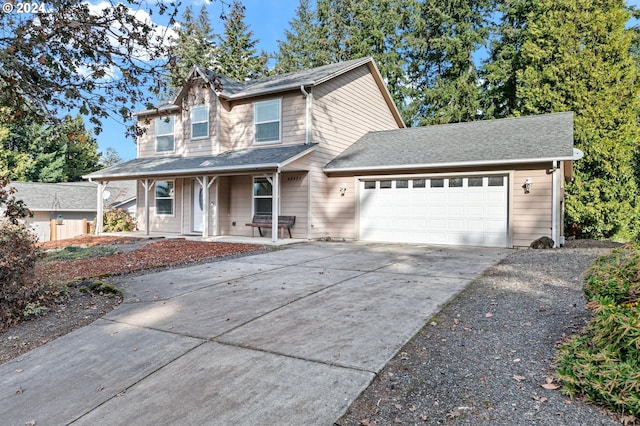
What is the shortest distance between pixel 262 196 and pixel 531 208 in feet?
26.9

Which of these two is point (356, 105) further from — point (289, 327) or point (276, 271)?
point (289, 327)

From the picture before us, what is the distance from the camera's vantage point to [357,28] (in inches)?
982

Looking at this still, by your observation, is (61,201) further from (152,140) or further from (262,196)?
(262,196)

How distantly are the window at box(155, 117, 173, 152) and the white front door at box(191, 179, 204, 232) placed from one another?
7.81 ft

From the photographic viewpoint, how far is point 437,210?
1151cm

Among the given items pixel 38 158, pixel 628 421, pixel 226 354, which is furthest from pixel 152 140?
pixel 38 158

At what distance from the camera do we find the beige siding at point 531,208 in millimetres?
9930

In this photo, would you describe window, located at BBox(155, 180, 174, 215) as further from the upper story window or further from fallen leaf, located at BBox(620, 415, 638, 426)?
fallen leaf, located at BBox(620, 415, 638, 426)

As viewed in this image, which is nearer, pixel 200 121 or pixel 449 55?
pixel 200 121

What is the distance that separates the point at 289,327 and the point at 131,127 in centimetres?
341

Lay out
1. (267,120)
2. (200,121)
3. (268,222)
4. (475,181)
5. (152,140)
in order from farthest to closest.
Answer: (152,140), (200,121), (267,120), (268,222), (475,181)

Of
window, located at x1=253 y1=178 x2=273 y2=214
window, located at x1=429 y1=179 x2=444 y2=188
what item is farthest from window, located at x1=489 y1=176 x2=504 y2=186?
window, located at x1=253 y1=178 x2=273 y2=214

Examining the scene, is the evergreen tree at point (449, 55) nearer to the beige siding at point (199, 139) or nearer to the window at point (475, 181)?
the window at point (475, 181)

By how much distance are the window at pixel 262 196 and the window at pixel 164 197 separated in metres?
4.09
